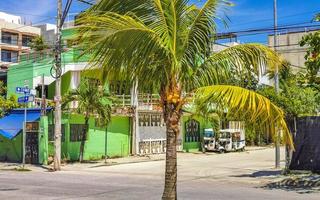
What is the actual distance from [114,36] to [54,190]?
34.2 feet

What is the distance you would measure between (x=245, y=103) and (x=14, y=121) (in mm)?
25876

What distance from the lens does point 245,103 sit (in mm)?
7762

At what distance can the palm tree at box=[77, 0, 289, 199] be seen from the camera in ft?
25.5

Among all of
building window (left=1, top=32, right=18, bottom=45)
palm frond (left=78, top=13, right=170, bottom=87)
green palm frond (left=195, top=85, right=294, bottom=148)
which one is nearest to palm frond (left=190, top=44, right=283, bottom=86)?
green palm frond (left=195, top=85, right=294, bottom=148)

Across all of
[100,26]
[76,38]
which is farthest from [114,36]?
[76,38]

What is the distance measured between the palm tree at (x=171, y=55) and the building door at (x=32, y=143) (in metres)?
21.9

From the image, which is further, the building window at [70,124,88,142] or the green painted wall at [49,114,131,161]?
the building window at [70,124,88,142]

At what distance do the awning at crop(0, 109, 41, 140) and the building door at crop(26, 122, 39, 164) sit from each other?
527 millimetres

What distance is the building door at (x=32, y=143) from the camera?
96.8 feet

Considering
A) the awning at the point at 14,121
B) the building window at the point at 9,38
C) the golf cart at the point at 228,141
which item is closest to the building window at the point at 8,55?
the building window at the point at 9,38

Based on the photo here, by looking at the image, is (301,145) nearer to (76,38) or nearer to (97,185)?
(97,185)

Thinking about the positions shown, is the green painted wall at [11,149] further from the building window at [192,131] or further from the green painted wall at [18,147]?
the building window at [192,131]

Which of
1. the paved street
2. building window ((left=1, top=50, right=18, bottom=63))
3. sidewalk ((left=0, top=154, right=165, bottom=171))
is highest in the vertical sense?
building window ((left=1, top=50, right=18, bottom=63))

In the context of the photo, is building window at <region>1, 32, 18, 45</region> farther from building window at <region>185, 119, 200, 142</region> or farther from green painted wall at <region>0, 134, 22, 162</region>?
green painted wall at <region>0, 134, 22, 162</region>
